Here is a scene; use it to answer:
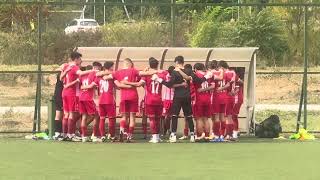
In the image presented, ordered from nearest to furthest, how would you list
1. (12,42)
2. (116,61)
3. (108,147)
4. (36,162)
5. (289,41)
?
(36,162) < (108,147) < (116,61) < (12,42) < (289,41)

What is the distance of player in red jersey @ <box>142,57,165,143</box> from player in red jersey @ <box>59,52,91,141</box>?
1428mm

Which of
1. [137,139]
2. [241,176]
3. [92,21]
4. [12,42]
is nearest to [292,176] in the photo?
[241,176]

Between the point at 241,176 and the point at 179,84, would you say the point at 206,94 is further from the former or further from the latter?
the point at 241,176

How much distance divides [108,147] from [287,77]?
1334 centimetres

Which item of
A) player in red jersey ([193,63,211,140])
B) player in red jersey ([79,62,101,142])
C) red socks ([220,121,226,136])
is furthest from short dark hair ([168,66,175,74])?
red socks ([220,121,226,136])

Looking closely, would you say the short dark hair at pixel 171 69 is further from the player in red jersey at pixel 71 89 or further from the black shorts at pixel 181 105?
the player in red jersey at pixel 71 89

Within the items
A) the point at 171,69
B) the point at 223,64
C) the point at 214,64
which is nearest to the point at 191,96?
the point at 171,69

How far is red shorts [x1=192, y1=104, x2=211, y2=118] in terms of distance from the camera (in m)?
16.9

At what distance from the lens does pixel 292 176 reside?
11.5 meters

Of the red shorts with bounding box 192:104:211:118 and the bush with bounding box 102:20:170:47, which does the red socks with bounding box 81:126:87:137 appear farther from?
the bush with bounding box 102:20:170:47

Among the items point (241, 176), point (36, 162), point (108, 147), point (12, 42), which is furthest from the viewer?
point (12, 42)

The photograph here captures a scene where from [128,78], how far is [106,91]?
1.85 ft

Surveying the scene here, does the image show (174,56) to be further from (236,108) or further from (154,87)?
(236,108)

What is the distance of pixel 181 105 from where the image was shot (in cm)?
1680
